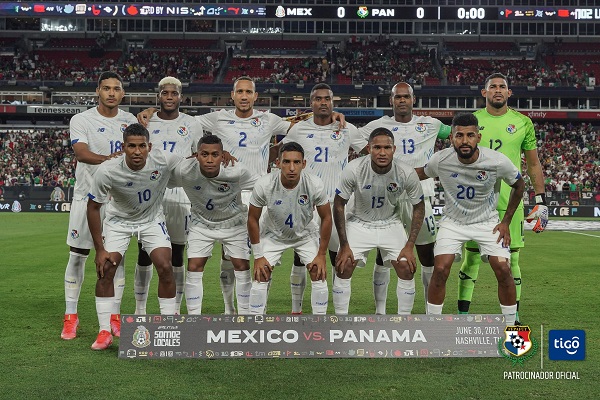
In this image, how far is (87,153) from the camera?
6.75 metres

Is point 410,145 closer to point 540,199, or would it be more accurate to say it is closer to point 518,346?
point 540,199

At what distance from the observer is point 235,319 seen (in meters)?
5.59

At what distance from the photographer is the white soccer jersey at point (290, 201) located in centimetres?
650

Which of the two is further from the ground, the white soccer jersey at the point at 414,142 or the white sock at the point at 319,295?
the white soccer jersey at the point at 414,142

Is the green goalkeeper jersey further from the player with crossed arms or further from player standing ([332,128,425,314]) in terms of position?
the player with crossed arms

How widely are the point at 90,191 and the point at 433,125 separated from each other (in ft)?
12.0

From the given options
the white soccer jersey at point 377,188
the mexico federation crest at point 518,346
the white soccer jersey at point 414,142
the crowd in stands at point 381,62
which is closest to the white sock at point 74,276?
the white soccer jersey at point 377,188

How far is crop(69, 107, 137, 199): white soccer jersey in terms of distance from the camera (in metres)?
6.94

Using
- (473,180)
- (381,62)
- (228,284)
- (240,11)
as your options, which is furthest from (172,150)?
(381,62)

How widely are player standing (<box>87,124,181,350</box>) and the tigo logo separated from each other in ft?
11.0

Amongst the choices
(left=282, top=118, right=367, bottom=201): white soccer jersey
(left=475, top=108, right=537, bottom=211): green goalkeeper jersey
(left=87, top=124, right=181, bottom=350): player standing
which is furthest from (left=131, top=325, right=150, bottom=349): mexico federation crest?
(left=475, top=108, right=537, bottom=211): green goalkeeper jersey

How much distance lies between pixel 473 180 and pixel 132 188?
318cm

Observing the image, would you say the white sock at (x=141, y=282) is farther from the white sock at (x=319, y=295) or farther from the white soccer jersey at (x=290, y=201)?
the white sock at (x=319, y=295)

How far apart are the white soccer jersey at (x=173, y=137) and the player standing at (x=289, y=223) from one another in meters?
1.12
